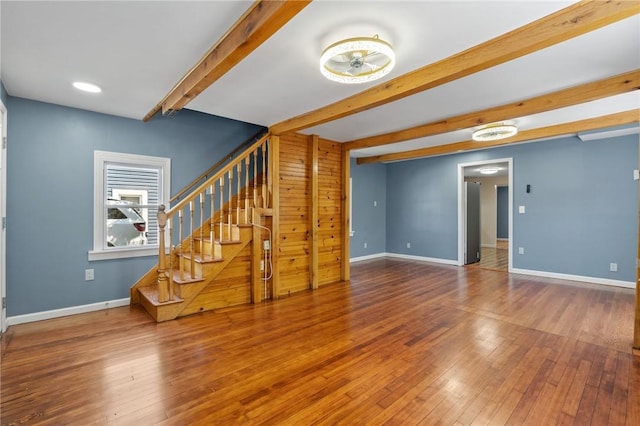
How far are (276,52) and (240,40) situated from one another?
17.1 inches

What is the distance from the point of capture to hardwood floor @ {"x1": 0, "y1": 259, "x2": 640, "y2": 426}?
5.84 ft

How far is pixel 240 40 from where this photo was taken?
6.08ft

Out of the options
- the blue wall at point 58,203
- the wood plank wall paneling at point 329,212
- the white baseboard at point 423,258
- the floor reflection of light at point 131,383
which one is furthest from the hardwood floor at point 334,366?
the white baseboard at point 423,258

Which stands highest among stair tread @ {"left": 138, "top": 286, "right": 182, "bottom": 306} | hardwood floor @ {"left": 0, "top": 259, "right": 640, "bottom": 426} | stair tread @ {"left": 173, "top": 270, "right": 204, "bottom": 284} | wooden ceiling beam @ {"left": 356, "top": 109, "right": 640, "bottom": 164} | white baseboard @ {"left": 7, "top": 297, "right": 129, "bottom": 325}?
wooden ceiling beam @ {"left": 356, "top": 109, "right": 640, "bottom": 164}

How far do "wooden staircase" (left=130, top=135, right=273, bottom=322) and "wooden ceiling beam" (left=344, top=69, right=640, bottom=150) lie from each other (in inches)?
88.0

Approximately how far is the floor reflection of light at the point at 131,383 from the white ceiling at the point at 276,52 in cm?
239

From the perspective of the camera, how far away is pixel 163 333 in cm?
290

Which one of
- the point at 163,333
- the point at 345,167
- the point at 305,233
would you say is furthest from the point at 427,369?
the point at 345,167

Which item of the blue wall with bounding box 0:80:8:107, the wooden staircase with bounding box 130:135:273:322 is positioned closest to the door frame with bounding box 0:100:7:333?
the blue wall with bounding box 0:80:8:107

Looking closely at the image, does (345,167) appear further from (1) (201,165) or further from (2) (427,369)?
(2) (427,369)

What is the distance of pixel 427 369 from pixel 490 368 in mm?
486

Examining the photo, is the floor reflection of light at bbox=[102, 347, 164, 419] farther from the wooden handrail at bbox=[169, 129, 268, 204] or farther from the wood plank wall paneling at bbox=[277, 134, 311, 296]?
the wooden handrail at bbox=[169, 129, 268, 204]

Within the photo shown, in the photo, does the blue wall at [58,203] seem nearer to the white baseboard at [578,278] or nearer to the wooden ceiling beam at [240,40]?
the wooden ceiling beam at [240,40]

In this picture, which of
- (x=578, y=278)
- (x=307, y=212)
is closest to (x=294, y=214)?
(x=307, y=212)
